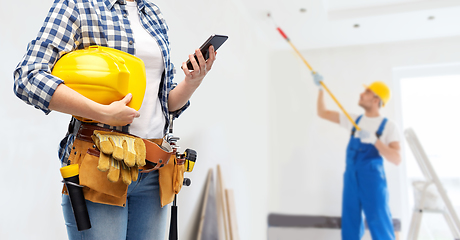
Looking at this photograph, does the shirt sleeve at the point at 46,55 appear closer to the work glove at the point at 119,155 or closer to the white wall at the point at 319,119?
the work glove at the point at 119,155

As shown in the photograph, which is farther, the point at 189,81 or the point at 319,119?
the point at 319,119

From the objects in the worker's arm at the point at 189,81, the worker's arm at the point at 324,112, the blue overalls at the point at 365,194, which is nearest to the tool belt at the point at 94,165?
the worker's arm at the point at 189,81

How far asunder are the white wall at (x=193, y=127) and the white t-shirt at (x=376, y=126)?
81cm

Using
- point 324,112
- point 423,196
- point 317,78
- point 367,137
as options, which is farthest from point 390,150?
point 317,78

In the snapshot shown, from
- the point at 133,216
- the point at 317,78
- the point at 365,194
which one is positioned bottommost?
the point at 365,194

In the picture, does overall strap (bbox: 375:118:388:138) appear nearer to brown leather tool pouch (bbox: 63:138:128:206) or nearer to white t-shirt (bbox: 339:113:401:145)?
white t-shirt (bbox: 339:113:401:145)

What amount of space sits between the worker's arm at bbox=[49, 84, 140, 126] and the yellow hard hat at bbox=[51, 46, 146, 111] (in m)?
0.02

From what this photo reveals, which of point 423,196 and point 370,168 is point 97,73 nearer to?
point 423,196

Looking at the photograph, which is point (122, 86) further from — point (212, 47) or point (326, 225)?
point (326, 225)

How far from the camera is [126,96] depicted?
25.3 inches

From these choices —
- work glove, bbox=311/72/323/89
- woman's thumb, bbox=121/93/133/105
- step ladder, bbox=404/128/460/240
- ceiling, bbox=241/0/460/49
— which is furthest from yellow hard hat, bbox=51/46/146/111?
work glove, bbox=311/72/323/89

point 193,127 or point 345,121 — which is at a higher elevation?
point 345,121

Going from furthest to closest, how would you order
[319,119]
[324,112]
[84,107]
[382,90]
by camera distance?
[319,119]
[324,112]
[382,90]
[84,107]

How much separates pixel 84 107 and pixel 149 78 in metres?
0.23
